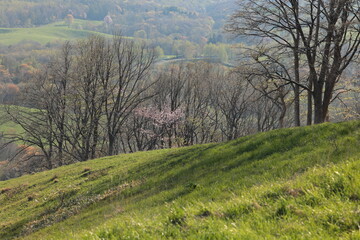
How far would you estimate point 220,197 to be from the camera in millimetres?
7734

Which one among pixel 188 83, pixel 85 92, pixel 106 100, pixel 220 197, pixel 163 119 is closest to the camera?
pixel 220 197

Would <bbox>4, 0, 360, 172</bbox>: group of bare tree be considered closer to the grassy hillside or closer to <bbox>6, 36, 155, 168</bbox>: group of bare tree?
<bbox>6, 36, 155, 168</bbox>: group of bare tree

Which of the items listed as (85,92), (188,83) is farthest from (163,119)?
(85,92)

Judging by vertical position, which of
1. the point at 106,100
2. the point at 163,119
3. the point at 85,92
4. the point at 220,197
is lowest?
the point at 163,119

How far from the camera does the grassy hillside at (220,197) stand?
14.4 feet

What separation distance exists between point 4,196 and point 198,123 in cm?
3760

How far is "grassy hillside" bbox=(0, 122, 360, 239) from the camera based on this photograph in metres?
4.39

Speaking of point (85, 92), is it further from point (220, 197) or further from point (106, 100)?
point (220, 197)

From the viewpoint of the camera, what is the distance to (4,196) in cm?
2216

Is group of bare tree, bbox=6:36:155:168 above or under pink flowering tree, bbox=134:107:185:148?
above

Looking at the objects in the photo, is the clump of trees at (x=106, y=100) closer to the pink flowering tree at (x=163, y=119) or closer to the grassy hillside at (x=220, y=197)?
the pink flowering tree at (x=163, y=119)

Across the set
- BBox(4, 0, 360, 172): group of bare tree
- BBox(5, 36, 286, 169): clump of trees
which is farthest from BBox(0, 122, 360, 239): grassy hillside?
BBox(5, 36, 286, 169): clump of trees

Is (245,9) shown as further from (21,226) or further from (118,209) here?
(21,226)

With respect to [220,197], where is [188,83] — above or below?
below
